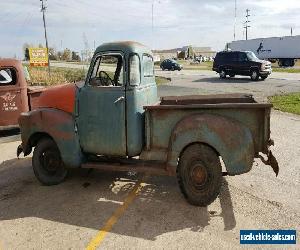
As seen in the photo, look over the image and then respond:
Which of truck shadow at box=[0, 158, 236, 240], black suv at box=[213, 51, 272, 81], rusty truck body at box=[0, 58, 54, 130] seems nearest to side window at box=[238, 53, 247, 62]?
black suv at box=[213, 51, 272, 81]

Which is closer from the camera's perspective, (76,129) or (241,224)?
(241,224)

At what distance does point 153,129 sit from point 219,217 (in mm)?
1695

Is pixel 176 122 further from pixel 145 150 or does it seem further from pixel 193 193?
pixel 193 193

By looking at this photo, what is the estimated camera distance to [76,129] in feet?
19.1

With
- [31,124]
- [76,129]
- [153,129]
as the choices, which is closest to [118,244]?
[153,129]

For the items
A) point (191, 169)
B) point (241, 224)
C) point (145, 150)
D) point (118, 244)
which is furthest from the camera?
point (145, 150)

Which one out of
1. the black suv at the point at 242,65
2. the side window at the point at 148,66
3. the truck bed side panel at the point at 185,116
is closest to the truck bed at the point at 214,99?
the side window at the point at 148,66

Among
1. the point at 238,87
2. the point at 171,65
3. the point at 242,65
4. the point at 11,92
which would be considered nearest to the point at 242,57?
the point at 242,65

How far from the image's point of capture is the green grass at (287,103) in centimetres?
1334

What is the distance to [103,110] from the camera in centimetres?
554

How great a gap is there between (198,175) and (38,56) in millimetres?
20980

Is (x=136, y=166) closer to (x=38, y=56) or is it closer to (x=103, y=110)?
(x=103, y=110)

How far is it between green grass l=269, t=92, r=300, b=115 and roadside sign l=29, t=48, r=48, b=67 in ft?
51.7

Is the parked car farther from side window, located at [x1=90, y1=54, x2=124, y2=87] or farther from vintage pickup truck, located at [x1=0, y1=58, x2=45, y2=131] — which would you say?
side window, located at [x1=90, y1=54, x2=124, y2=87]
